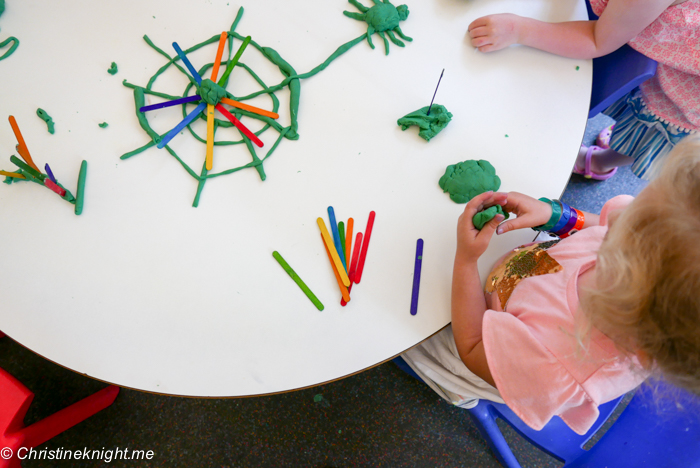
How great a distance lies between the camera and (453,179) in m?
0.67

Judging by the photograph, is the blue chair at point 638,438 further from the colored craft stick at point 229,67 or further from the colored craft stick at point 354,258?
the colored craft stick at point 229,67

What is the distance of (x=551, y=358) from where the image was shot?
22.2 inches

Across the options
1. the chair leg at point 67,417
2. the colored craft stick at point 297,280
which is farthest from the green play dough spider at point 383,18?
the chair leg at point 67,417

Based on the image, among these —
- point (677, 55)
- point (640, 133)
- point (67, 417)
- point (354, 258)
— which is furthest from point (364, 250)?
point (67, 417)

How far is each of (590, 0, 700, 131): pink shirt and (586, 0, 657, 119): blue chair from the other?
0.09ft

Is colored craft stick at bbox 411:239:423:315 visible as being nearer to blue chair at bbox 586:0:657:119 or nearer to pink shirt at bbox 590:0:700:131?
blue chair at bbox 586:0:657:119

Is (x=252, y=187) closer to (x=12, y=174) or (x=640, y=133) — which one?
(x=12, y=174)

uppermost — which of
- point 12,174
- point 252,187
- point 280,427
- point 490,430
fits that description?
point 12,174

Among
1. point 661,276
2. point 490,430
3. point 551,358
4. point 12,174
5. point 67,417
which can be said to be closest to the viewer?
point 661,276

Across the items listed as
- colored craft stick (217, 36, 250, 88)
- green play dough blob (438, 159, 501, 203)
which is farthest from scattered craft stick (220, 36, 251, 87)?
green play dough blob (438, 159, 501, 203)

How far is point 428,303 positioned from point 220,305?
331mm

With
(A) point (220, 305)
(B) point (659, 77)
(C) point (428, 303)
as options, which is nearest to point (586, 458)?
(C) point (428, 303)

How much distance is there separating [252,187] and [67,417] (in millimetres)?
844

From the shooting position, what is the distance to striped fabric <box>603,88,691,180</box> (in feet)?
3.04
